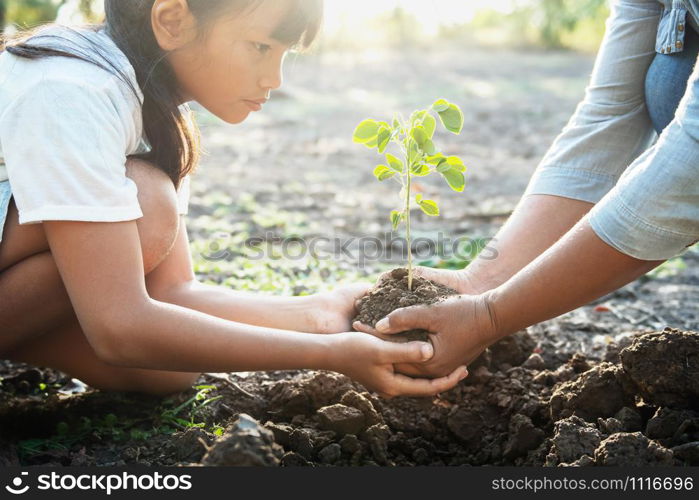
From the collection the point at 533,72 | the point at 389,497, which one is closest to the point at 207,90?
the point at 389,497

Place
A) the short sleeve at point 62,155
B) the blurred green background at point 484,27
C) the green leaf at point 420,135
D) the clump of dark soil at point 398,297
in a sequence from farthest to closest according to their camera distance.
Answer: the blurred green background at point 484,27 < the clump of dark soil at point 398,297 < the green leaf at point 420,135 < the short sleeve at point 62,155

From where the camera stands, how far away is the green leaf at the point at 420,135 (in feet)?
7.30

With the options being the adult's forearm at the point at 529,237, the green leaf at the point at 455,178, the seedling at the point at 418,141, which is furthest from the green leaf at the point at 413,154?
the adult's forearm at the point at 529,237

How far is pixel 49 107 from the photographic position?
1878mm

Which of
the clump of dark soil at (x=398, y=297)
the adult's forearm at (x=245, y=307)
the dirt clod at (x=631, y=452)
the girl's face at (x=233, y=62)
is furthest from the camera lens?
the adult's forearm at (x=245, y=307)

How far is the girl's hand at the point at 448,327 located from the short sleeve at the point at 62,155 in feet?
2.68

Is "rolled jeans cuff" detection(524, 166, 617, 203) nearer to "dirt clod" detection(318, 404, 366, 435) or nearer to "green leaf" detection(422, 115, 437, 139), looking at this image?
"green leaf" detection(422, 115, 437, 139)

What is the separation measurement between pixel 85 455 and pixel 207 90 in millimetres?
1033

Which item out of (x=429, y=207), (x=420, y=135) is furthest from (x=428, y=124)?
(x=429, y=207)

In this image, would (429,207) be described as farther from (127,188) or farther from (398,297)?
(127,188)

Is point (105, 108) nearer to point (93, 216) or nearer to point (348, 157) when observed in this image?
point (93, 216)

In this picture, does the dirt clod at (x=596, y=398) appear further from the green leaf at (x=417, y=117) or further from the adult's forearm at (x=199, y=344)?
the green leaf at (x=417, y=117)

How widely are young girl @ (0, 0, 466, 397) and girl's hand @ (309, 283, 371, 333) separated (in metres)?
0.35

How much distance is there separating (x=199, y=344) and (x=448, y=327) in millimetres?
720
